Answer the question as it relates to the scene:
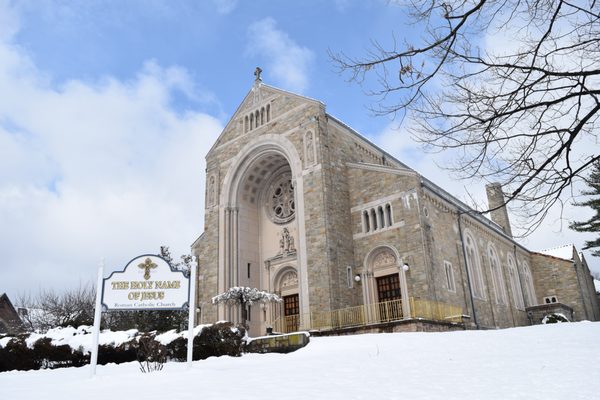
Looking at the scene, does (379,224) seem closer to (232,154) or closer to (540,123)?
(232,154)

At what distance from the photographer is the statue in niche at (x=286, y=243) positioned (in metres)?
26.1

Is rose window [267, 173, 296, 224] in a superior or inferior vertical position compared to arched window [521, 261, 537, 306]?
superior

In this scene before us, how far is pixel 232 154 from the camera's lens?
2828 centimetres

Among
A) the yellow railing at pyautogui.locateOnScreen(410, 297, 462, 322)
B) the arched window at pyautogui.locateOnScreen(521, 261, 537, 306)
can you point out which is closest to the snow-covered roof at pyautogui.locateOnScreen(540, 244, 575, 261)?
the arched window at pyautogui.locateOnScreen(521, 261, 537, 306)

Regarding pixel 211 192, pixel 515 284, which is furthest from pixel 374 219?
pixel 515 284

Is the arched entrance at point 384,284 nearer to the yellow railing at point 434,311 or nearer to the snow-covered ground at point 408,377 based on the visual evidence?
the yellow railing at point 434,311

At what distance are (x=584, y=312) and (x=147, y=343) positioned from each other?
32970 mm

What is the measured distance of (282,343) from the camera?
50.2ft

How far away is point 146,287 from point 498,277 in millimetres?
25220

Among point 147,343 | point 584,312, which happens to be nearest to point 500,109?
point 147,343

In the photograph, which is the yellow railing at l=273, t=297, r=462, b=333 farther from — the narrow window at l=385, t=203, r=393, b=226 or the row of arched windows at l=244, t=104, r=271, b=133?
the row of arched windows at l=244, t=104, r=271, b=133

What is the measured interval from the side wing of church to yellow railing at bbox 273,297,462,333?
48 millimetres

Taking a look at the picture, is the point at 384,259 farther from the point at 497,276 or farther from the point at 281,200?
the point at 497,276

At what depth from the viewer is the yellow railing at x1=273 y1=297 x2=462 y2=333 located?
19548 millimetres
